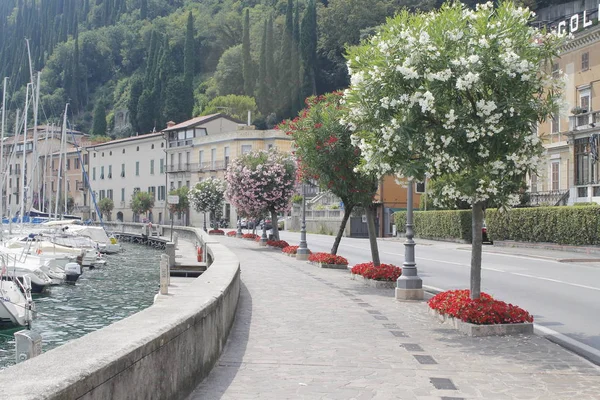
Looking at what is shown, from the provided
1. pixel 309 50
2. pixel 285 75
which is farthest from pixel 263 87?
pixel 309 50

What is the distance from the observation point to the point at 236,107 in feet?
384

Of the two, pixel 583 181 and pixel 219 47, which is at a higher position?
pixel 219 47

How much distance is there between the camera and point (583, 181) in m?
43.9

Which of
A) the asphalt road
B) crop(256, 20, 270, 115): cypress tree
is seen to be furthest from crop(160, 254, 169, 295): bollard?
crop(256, 20, 270, 115): cypress tree

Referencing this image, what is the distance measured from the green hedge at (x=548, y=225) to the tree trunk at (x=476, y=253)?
22.4 metres

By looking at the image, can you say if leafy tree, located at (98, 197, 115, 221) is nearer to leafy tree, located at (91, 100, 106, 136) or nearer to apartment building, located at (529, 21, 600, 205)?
leafy tree, located at (91, 100, 106, 136)

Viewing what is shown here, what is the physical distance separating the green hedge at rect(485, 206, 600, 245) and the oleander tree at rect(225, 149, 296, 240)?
1227 cm

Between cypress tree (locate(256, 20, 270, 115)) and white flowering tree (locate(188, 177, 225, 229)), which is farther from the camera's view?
cypress tree (locate(256, 20, 270, 115))

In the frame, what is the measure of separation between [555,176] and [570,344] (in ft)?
129

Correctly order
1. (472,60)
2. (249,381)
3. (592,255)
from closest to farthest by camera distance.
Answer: (249,381)
(472,60)
(592,255)

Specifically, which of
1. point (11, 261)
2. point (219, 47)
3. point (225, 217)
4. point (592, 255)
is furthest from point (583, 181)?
point (219, 47)

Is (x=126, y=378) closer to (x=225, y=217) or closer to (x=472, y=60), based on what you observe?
(x=472, y=60)

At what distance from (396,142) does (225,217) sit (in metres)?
78.1

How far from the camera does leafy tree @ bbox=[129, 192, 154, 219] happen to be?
320 ft
